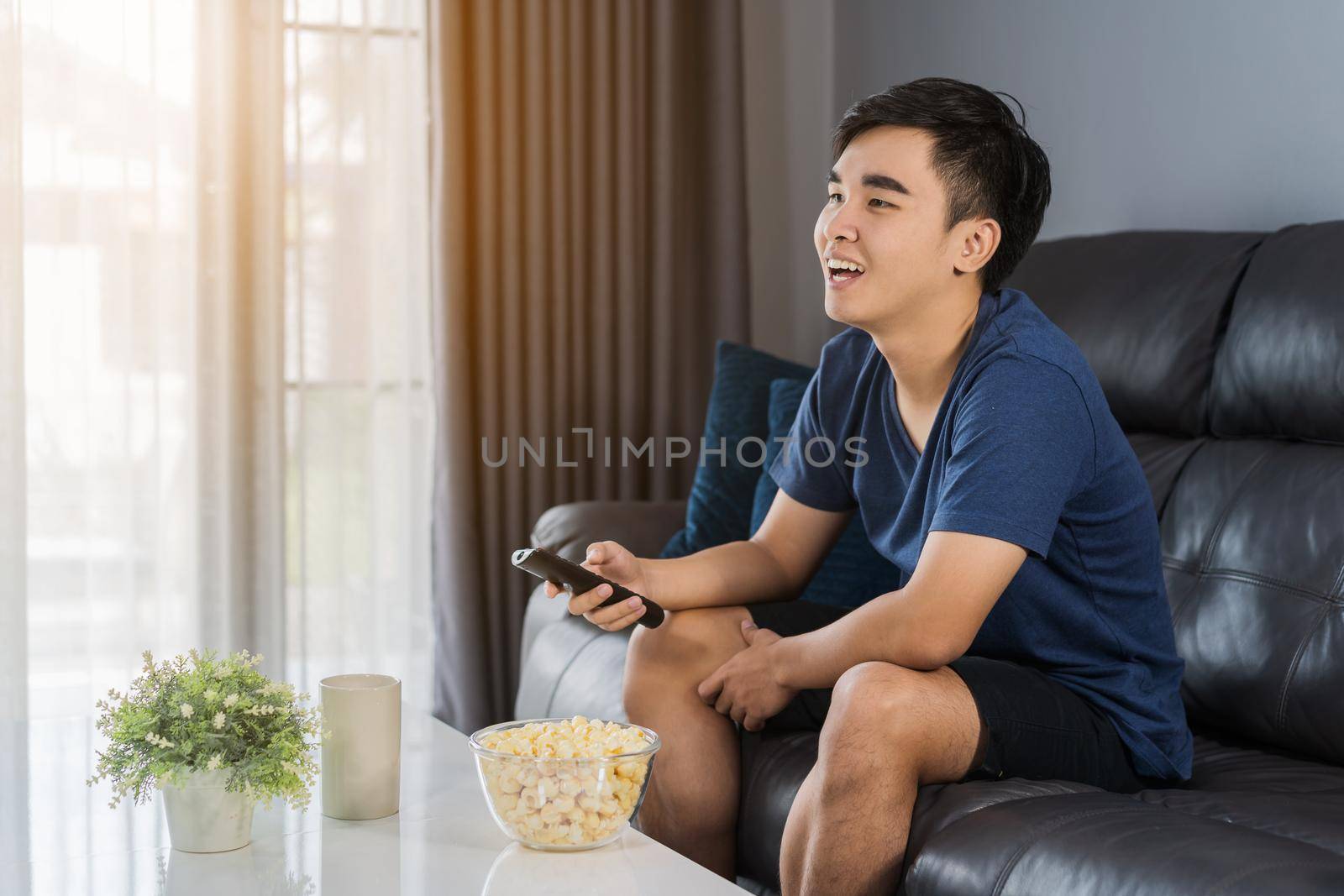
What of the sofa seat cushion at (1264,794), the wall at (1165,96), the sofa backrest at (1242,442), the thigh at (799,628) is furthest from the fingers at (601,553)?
the wall at (1165,96)

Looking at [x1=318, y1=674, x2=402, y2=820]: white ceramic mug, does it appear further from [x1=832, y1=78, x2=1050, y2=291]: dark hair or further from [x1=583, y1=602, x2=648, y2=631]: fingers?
[x1=832, y1=78, x2=1050, y2=291]: dark hair

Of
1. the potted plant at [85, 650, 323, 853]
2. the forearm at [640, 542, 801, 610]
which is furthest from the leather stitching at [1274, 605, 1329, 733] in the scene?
the potted plant at [85, 650, 323, 853]

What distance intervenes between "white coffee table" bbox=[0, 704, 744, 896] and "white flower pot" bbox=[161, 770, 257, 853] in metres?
0.01

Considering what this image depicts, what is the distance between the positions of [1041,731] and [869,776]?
220 mm

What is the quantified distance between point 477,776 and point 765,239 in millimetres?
2259

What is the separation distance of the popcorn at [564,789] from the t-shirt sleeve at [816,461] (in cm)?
66

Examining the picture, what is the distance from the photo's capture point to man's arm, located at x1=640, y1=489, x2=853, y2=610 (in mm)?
1636

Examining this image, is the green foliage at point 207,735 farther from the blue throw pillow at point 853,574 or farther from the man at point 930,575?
the blue throw pillow at point 853,574

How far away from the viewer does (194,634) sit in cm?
285

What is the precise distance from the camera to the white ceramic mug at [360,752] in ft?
3.99

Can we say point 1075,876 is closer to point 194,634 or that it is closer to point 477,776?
point 477,776

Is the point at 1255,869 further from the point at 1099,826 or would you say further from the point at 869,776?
the point at 869,776

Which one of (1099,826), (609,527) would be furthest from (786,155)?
(1099,826)

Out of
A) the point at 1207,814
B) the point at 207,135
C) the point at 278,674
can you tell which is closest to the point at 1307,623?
the point at 1207,814
